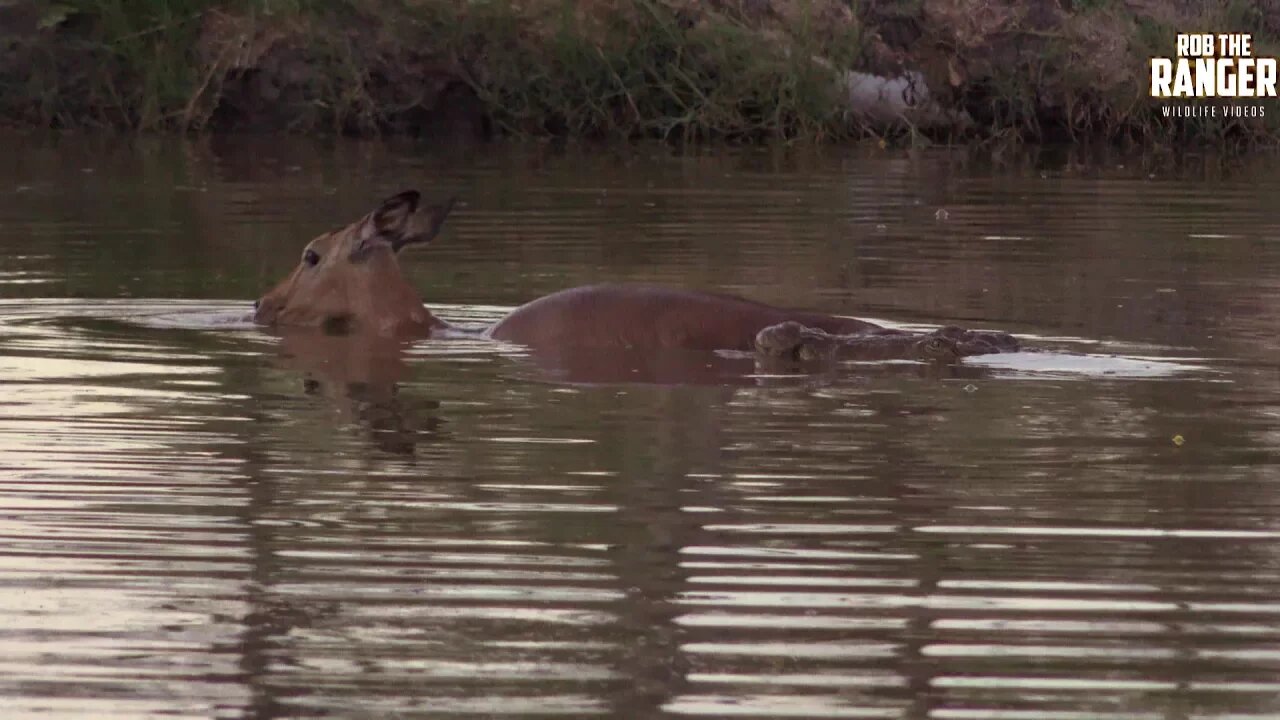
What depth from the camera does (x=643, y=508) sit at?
266 inches

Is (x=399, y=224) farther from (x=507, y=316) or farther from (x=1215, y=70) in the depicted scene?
(x=1215, y=70)

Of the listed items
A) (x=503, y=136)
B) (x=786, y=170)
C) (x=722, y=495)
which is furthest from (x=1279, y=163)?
(x=722, y=495)

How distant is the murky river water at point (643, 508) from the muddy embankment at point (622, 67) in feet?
35.9

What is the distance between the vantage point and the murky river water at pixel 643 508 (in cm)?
501

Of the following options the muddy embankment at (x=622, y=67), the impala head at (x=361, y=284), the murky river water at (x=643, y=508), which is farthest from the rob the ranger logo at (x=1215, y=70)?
the impala head at (x=361, y=284)

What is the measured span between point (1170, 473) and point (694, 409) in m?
1.88

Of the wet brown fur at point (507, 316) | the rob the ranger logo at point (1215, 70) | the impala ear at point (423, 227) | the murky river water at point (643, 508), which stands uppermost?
the rob the ranger logo at point (1215, 70)

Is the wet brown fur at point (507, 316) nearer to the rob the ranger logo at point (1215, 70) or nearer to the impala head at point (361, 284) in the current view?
the impala head at point (361, 284)

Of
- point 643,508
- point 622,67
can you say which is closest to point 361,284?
point 643,508

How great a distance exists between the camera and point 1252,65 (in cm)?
2448

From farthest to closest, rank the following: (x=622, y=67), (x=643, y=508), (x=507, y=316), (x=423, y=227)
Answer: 1. (x=622, y=67)
2. (x=423, y=227)
3. (x=507, y=316)
4. (x=643, y=508)

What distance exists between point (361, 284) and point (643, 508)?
4725 millimetres

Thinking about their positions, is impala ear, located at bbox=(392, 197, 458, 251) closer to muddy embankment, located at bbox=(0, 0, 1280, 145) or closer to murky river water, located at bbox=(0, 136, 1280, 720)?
murky river water, located at bbox=(0, 136, 1280, 720)

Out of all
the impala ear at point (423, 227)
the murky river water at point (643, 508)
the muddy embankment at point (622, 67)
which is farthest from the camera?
the muddy embankment at point (622, 67)
